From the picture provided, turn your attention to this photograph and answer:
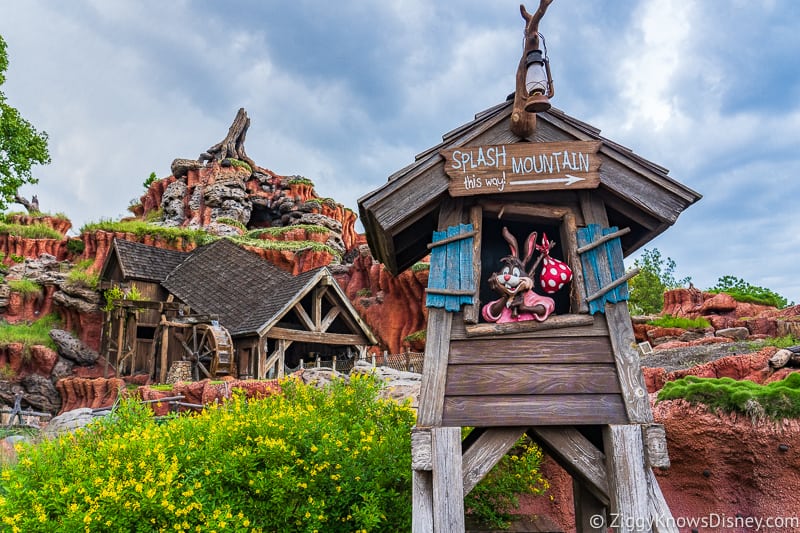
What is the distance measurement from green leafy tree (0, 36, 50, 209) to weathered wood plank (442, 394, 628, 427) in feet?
61.4

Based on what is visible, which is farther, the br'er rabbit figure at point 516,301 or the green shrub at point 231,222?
the green shrub at point 231,222

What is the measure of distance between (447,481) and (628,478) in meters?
1.17

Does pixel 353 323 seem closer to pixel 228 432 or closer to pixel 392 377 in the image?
pixel 392 377

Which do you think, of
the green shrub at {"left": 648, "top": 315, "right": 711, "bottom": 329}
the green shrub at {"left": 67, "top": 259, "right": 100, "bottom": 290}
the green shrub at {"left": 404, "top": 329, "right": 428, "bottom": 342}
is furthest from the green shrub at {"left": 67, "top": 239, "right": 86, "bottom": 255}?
the green shrub at {"left": 648, "top": 315, "right": 711, "bottom": 329}

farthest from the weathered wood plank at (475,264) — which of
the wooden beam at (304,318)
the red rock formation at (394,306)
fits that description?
the red rock formation at (394,306)

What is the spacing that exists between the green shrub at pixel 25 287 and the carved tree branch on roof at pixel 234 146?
1928 centimetres

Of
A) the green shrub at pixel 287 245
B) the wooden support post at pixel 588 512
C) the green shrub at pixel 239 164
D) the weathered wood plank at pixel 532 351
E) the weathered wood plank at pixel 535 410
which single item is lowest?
the wooden support post at pixel 588 512

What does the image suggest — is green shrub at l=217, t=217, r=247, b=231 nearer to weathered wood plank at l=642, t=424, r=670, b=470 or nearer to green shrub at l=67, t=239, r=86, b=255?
green shrub at l=67, t=239, r=86, b=255

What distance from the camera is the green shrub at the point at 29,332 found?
22870mm

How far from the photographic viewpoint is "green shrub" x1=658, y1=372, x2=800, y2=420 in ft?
18.3

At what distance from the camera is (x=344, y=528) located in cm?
451

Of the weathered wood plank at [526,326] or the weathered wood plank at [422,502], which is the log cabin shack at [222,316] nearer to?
the weathered wood plank at [422,502]

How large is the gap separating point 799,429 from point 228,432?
227 inches

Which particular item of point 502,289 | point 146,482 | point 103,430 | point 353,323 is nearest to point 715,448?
point 502,289
